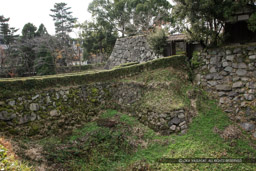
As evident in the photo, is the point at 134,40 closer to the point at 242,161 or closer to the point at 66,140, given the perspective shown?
the point at 66,140

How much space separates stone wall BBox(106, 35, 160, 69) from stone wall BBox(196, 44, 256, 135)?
5618 millimetres

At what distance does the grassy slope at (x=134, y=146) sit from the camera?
684cm

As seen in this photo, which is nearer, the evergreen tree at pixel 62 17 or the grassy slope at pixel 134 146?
the grassy slope at pixel 134 146

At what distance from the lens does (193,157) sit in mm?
6949

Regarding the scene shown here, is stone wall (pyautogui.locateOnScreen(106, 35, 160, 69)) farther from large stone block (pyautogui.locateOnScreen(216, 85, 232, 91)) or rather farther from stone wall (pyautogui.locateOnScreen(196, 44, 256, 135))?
large stone block (pyautogui.locateOnScreen(216, 85, 232, 91))

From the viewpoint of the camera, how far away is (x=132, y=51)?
57.0 ft

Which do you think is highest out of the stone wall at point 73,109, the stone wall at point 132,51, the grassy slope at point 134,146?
the stone wall at point 132,51

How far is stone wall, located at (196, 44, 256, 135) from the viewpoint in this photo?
8961 mm

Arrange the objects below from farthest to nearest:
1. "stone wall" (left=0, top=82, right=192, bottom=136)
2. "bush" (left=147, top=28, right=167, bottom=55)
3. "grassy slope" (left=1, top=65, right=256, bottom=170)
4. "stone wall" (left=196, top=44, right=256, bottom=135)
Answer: "bush" (left=147, top=28, right=167, bottom=55) < "stone wall" (left=196, top=44, right=256, bottom=135) < "stone wall" (left=0, top=82, right=192, bottom=136) < "grassy slope" (left=1, top=65, right=256, bottom=170)

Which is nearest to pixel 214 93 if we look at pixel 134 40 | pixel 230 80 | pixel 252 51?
pixel 230 80

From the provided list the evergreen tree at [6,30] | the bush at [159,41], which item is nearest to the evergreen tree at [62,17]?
the evergreen tree at [6,30]

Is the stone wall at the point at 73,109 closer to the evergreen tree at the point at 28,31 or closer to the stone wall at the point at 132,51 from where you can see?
the stone wall at the point at 132,51

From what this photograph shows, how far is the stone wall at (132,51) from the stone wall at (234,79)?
5.62m

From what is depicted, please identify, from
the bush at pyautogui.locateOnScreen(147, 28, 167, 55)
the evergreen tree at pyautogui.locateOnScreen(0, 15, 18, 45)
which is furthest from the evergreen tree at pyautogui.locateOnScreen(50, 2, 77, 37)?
the bush at pyautogui.locateOnScreen(147, 28, 167, 55)
